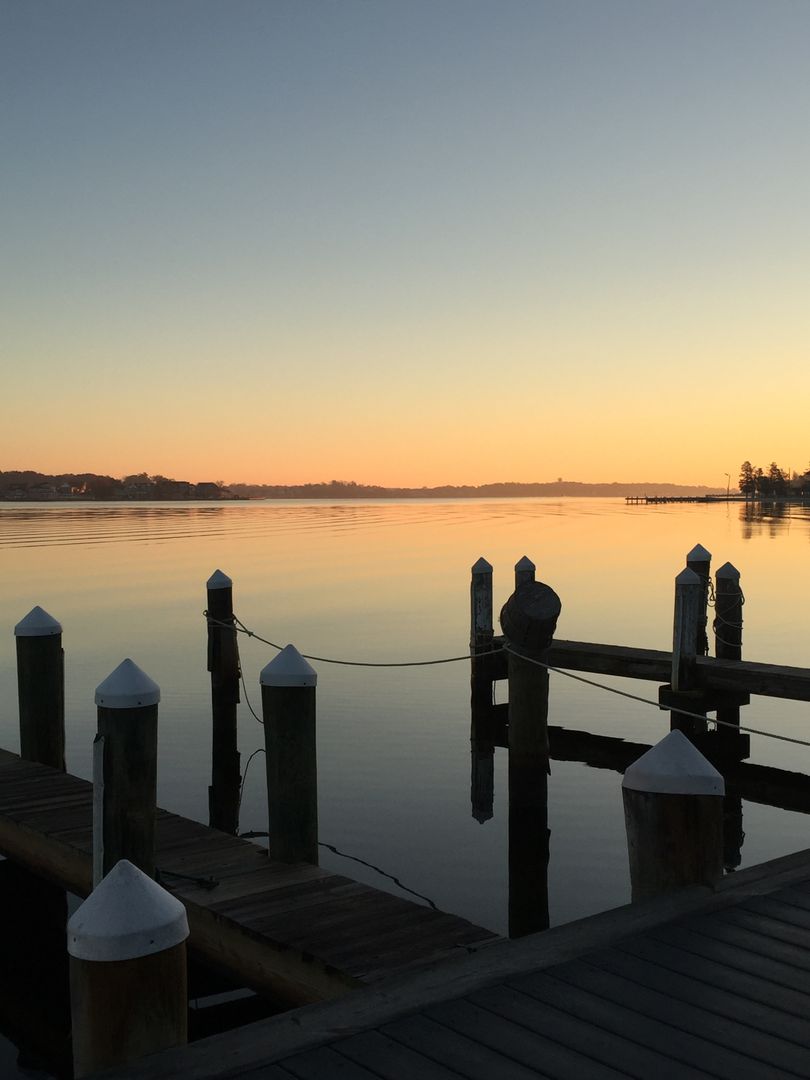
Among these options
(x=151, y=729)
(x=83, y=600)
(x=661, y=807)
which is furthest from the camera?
(x=83, y=600)

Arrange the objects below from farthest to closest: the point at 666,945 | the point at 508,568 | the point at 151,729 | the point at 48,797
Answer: the point at 508,568 < the point at 48,797 < the point at 151,729 < the point at 666,945

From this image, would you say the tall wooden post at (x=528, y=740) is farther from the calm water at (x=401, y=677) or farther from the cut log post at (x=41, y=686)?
the cut log post at (x=41, y=686)

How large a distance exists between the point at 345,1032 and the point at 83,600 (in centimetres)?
3164

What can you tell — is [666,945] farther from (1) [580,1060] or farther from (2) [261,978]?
→ (2) [261,978]

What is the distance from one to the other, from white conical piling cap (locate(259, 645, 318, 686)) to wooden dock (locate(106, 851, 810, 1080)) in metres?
3.09

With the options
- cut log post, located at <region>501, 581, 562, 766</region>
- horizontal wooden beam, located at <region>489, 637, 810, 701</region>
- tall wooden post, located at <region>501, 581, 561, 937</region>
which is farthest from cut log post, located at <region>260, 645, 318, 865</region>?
horizontal wooden beam, located at <region>489, 637, 810, 701</region>

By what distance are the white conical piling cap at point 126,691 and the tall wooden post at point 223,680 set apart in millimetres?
7078

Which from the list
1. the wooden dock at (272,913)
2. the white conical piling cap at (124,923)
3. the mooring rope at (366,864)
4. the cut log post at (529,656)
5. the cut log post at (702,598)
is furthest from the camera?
the cut log post at (702,598)

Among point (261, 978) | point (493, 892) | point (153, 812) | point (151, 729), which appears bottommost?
point (493, 892)

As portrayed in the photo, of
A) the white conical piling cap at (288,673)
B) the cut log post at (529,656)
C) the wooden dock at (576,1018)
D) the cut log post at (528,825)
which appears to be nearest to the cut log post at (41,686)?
the white conical piling cap at (288,673)

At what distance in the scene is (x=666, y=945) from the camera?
4.60 meters

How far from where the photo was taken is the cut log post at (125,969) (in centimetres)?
345

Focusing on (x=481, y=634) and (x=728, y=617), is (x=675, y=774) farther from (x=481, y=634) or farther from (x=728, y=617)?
(x=728, y=617)

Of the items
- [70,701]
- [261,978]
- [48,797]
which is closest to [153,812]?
[261,978]
